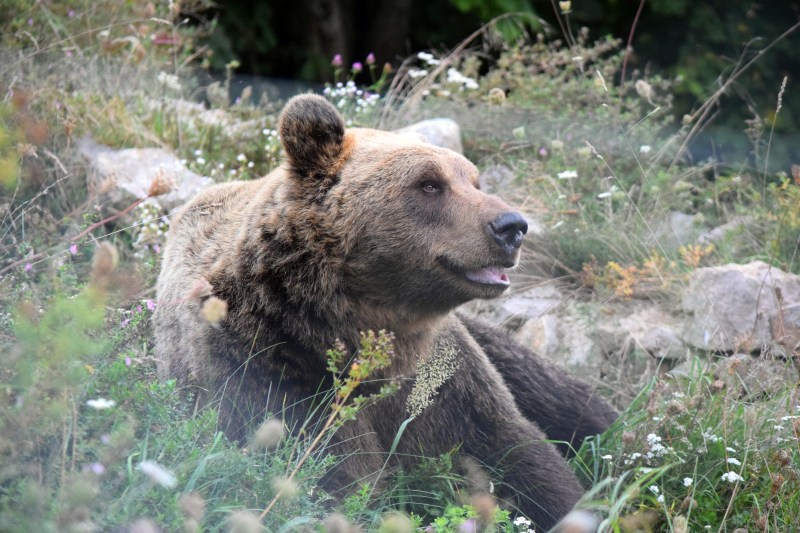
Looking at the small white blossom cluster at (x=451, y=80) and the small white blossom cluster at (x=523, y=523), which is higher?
the small white blossom cluster at (x=451, y=80)

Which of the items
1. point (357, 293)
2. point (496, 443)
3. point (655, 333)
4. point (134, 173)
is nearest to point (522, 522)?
point (496, 443)

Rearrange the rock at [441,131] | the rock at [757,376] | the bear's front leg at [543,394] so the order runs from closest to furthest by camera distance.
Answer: the rock at [757,376], the bear's front leg at [543,394], the rock at [441,131]

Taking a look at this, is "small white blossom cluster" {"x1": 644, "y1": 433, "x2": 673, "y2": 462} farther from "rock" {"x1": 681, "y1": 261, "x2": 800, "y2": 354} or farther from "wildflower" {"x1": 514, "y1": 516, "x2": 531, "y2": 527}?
"rock" {"x1": 681, "y1": 261, "x2": 800, "y2": 354}

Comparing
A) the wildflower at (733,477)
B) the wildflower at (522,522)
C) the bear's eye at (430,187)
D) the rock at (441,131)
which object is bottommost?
the wildflower at (522,522)

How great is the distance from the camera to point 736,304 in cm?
495

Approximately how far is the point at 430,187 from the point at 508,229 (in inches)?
15.2

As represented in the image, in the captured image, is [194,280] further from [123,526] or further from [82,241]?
[123,526]

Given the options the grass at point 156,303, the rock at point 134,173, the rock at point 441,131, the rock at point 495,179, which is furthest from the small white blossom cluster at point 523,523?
the rock at point 441,131

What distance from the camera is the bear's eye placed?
12.1 feet

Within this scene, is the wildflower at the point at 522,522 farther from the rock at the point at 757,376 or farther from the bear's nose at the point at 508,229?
the rock at the point at 757,376

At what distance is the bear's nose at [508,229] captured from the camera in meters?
3.50

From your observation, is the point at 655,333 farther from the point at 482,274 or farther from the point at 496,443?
the point at 482,274

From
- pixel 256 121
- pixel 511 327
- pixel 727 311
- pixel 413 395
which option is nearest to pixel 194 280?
pixel 413 395

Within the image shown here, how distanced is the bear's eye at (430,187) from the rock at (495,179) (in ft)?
8.78
